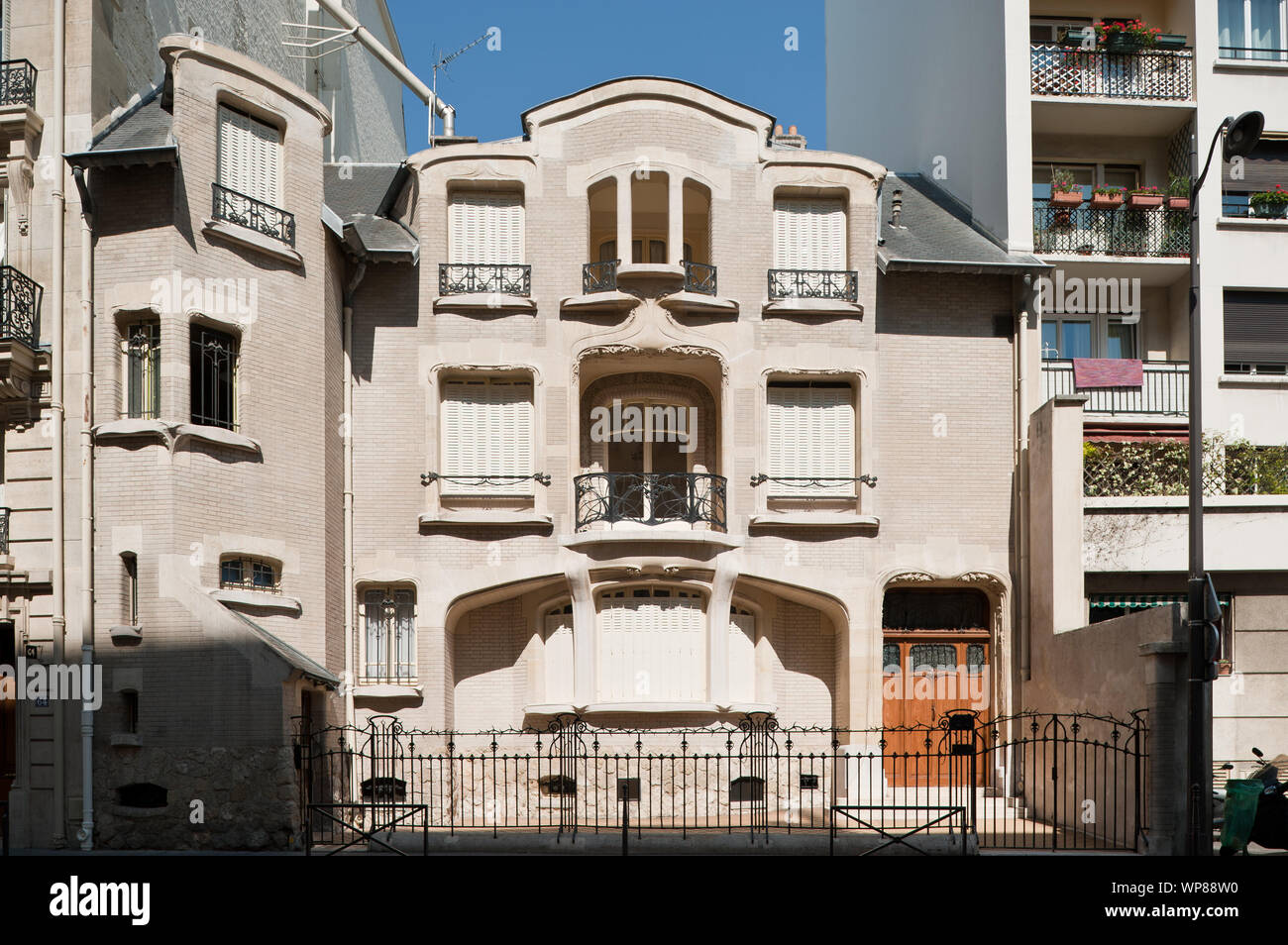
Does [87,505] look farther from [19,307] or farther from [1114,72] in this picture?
[1114,72]

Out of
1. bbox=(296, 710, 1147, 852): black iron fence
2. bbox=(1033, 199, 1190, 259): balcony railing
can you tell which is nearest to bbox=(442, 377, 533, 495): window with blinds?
bbox=(296, 710, 1147, 852): black iron fence

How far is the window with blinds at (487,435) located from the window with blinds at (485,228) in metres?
2.01

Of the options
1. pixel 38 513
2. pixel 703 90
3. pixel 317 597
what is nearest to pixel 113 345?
pixel 38 513

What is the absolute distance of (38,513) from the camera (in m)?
19.4

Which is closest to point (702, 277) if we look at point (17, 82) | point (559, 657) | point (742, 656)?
point (742, 656)

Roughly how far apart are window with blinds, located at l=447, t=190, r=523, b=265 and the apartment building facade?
807 cm

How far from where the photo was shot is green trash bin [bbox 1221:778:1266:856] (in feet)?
53.5

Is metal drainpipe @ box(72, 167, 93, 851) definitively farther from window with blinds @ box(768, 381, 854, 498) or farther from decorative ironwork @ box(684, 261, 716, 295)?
window with blinds @ box(768, 381, 854, 498)

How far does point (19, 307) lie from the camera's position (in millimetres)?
19344

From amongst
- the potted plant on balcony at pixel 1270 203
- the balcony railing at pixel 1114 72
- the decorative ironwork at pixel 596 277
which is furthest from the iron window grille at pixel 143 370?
the potted plant on balcony at pixel 1270 203

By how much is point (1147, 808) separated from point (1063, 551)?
4.80 meters

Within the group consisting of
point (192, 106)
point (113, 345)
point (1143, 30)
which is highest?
point (1143, 30)

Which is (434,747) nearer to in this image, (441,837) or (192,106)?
(441,837)
